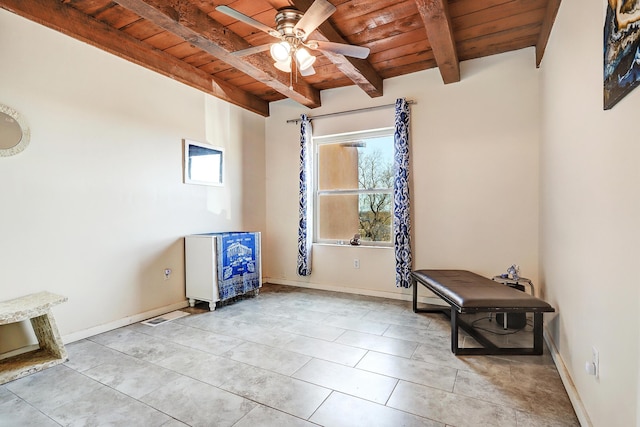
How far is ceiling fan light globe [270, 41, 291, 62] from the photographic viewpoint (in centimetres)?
234

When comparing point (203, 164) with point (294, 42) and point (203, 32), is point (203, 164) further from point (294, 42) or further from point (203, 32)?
point (294, 42)

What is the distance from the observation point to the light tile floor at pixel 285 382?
5.63ft

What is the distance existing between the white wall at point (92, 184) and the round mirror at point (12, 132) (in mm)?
48

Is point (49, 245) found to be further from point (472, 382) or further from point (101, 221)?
point (472, 382)

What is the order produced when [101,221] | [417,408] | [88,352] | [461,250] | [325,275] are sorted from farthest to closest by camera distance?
[325,275] < [461,250] < [101,221] < [88,352] < [417,408]

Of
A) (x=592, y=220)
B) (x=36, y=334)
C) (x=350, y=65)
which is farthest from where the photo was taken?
(x=350, y=65)

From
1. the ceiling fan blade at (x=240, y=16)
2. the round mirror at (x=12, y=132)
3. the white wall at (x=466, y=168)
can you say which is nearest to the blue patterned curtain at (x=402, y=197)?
the white wall at (x=466, y=168)

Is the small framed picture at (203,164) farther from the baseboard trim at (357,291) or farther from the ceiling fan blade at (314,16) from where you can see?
the ceiling fan blade at (314,16)

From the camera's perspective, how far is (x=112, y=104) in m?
3.02

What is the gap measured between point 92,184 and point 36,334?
1.27m

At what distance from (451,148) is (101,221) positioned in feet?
12.2

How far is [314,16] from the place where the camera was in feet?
6.75

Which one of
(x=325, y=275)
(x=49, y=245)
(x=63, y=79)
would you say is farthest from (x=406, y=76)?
(x=49, y=245)

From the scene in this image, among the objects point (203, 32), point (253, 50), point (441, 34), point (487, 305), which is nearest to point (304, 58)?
point (253, 50)
